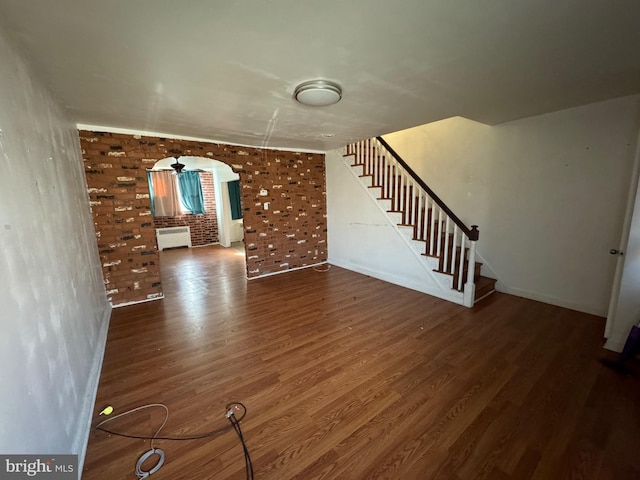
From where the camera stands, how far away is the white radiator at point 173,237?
730cm

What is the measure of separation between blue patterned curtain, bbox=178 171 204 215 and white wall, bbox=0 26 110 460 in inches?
209

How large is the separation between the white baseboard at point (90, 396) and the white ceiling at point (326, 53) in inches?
87.6

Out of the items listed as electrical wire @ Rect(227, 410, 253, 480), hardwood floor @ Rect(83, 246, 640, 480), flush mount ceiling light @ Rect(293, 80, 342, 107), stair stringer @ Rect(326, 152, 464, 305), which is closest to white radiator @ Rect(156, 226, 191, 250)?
hardwood floor @ Rect(83, 246, 640, 480)

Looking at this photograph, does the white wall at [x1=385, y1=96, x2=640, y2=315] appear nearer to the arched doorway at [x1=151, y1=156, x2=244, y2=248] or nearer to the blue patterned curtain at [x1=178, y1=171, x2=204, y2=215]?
the arched doorway at [x1=151, y1=156, x2=244, y2=248]

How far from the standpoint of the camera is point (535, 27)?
143cm

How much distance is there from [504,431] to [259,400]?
5.29 ft

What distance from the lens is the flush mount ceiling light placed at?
206 centimetres

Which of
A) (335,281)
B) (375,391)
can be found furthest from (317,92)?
(335,281)

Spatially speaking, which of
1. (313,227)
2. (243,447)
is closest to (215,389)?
(243,447)

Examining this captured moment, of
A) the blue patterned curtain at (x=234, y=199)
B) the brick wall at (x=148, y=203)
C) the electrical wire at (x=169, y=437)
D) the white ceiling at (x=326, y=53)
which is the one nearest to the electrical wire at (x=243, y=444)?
the electrical wire at (x=169, y=437)

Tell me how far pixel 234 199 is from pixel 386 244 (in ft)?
15.3

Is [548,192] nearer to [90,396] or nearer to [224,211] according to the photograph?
[90,396]

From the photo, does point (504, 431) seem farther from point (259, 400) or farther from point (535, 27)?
point (535, 27)

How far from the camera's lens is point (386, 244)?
4.39m
